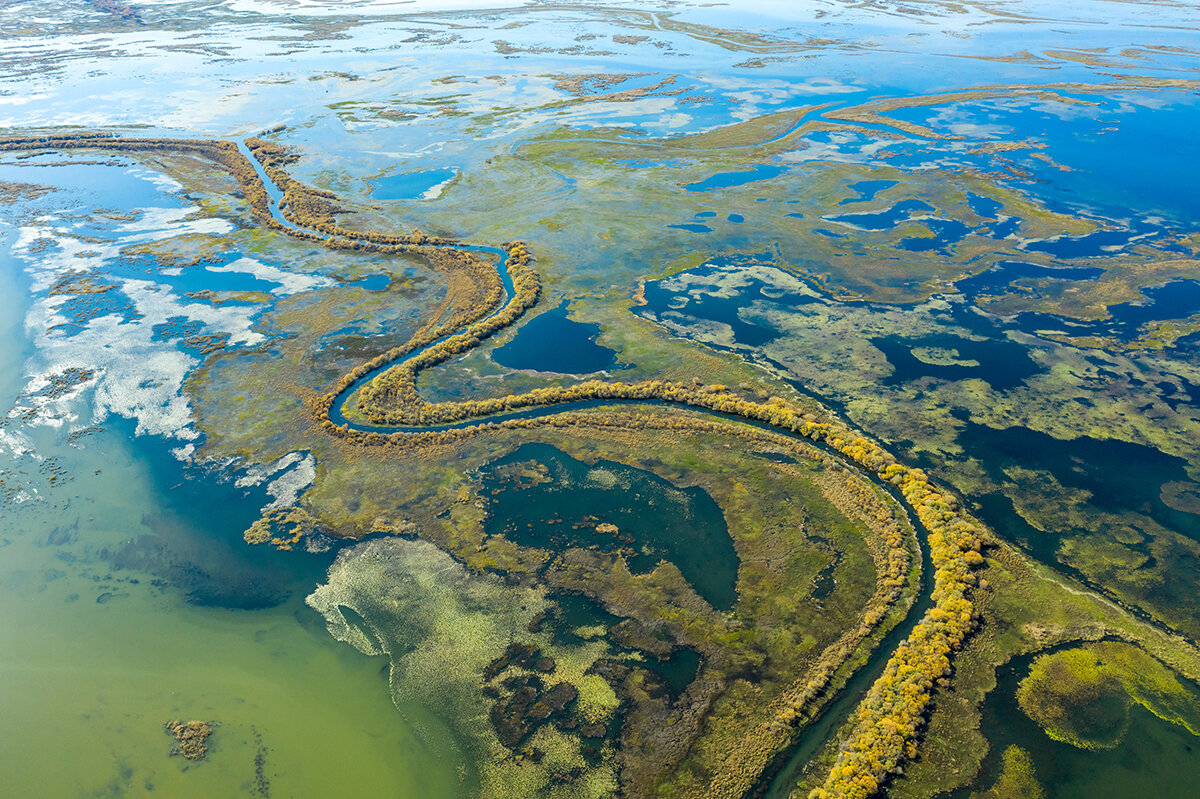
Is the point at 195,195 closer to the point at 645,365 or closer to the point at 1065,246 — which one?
the point at 645,365

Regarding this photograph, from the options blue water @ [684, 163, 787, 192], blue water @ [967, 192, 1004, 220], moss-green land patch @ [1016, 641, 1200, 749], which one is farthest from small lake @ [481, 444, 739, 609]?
blue water @ [967, 192, 1004, 220]

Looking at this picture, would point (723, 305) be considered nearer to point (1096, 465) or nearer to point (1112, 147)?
point (1096, 465)

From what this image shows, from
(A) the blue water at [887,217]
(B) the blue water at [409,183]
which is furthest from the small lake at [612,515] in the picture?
(B) the blue water at [409,183]

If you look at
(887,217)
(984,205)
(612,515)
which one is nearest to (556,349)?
(612,515)

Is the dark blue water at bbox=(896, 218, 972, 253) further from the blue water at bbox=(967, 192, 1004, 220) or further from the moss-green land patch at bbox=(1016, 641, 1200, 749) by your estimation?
the moss-green land patch at bbox=(1016, 641, 1200, 749)

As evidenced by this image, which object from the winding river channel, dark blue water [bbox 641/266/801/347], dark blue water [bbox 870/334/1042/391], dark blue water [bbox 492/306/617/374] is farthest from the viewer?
dark blue water [bbox 641/266/801/347]

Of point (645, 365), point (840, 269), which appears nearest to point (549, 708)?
point (645, 365)

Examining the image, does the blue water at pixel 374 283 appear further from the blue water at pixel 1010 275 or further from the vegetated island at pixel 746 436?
the blue water at pixel 1010 275
